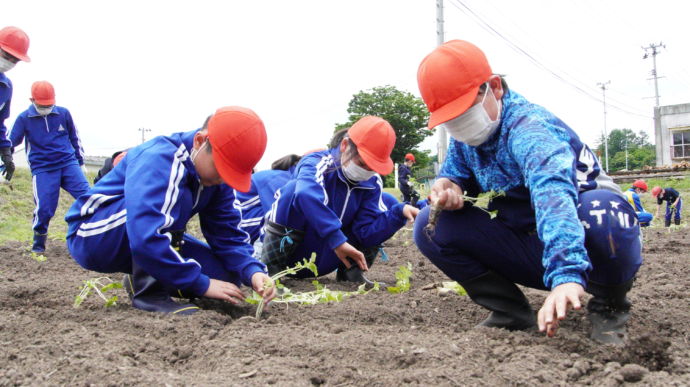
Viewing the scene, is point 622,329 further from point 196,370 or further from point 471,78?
point 196,370

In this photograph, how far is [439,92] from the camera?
2.09 metres

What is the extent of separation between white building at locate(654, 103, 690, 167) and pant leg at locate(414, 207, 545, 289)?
35.9 meters

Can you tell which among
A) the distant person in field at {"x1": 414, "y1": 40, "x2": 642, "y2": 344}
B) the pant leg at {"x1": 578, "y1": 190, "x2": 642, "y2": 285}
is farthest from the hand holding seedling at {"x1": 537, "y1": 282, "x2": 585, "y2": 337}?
the pant leg at {"x1": 578, "y1": 190, "x2": 642, "y2": 285}

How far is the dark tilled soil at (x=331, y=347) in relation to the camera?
1677mm

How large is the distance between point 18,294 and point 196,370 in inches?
72.9

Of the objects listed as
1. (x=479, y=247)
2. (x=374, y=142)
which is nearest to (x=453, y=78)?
(x=479, y=247)

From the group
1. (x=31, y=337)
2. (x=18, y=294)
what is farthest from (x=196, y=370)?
(x=18, y=294)

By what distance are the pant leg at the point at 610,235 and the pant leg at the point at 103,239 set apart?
2.03 meters

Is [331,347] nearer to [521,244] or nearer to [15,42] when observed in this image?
[521,244]

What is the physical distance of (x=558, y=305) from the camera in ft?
5.11

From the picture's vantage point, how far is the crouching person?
243 cm

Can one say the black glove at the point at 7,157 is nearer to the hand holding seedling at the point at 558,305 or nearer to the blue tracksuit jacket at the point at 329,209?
the blue tracksuit jacket at the point at 329,209

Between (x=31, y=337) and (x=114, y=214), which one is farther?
(x=114, y=214)

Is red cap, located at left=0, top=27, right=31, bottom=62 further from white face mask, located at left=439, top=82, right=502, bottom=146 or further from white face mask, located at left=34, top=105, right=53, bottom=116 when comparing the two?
white face mask, located at left=439, top=82, right=502, bottom=146
